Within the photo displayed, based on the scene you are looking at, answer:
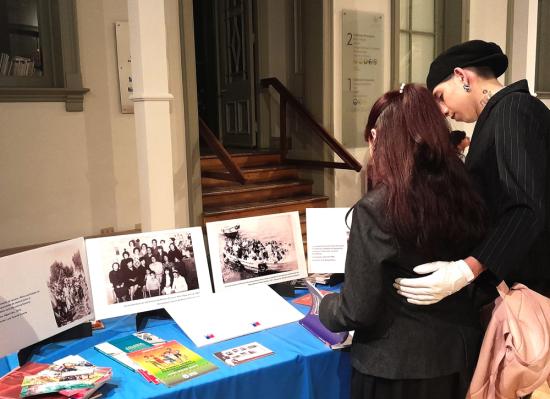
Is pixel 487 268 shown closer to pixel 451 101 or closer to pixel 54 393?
pixel 451 101

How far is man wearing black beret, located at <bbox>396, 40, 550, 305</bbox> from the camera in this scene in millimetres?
1373

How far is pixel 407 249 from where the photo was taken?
1288 mm

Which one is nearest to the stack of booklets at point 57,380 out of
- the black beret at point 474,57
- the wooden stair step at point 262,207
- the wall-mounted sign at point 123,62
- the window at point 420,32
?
the black beret at point 474,57

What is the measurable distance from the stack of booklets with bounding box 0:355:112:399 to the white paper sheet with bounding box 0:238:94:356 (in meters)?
0.12

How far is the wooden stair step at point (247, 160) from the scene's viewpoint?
5.14 meters

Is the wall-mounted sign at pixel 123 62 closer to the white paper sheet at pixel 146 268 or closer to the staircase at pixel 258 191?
the staircase at pixel 258 191

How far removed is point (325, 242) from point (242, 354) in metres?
0.70

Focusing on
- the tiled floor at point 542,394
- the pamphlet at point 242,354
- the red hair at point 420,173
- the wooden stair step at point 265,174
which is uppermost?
the red hair at point 420,173

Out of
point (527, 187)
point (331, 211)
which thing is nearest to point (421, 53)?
point (331, 211)

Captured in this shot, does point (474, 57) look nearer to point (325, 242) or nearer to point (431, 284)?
point (431, 284)

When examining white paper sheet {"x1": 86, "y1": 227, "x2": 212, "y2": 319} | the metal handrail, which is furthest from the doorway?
white paper sheet {"x1": 86, "y1": 227, "x2": 212, "y2": 319}

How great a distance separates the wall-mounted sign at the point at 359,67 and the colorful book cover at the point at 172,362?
12.1ft

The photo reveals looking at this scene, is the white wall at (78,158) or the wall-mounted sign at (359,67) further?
the wall-mounted sign at (359,67)

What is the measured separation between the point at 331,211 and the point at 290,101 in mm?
2956
